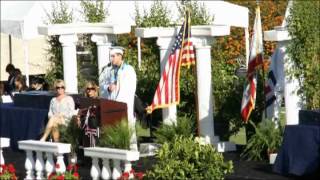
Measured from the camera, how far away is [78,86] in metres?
19.0

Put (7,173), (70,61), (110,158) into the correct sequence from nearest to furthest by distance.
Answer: (110,158) < (7,173) < (70,61)

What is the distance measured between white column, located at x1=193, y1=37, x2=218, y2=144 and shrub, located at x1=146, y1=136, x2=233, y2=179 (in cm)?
366

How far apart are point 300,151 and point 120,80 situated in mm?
3096

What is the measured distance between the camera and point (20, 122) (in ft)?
58.0

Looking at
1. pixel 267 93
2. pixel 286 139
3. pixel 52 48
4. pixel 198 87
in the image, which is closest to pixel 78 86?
pixel 52 48

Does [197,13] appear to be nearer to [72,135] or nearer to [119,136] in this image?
[72,135]

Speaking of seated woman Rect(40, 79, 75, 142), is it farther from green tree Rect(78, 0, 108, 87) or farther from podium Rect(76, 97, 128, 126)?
green tree Rect(78, 0, 108, 87)

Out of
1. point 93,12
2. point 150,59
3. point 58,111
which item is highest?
point 93,12

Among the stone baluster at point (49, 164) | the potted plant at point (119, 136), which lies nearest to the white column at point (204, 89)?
the potted plant at point (119, 136)

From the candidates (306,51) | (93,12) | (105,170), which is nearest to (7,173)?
(105,170)

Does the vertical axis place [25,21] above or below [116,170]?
above

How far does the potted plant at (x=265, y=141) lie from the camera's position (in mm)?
14789

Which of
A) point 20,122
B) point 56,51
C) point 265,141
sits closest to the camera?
point 265,141

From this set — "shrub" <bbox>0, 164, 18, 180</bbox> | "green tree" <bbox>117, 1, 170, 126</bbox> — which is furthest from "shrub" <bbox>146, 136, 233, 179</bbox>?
"green tree" <bbox>117, 1, 170, 126</bbox>
